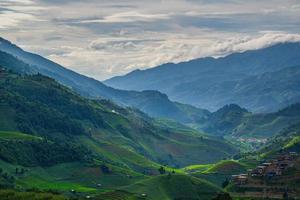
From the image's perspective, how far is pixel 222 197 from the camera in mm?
188250
